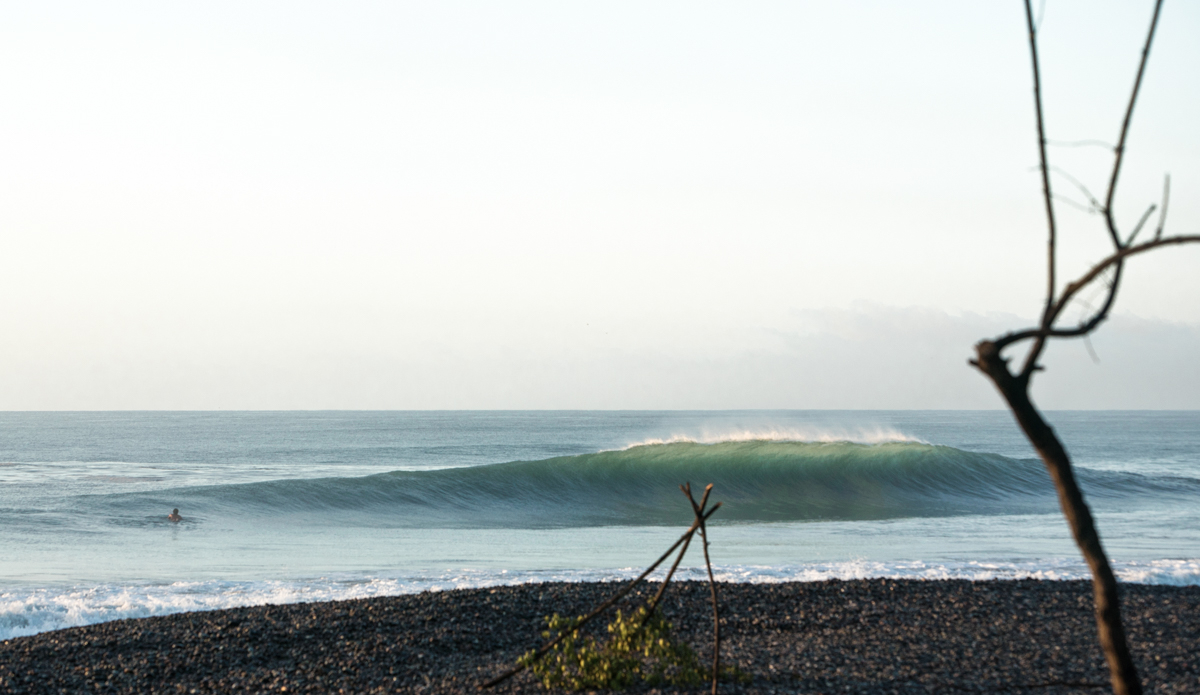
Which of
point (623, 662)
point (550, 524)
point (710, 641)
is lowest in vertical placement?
point (550, 524)

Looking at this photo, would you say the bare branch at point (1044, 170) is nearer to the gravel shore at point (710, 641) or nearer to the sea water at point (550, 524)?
the gravel shore at point (710, 641)

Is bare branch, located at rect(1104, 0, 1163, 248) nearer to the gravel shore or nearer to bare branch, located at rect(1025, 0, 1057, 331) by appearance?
bare branch, located at rect(1025, 0, 1057, 331)

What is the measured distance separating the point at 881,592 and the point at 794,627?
1473 millimetres

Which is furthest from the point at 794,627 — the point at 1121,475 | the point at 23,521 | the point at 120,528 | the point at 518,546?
the point at 1121,475

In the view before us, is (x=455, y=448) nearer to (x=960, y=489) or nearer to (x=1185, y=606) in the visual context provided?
(x=960, y=489)

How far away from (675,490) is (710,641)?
60.4 feet

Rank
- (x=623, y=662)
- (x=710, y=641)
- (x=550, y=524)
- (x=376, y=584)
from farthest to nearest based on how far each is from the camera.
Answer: (x=550, y=524), (x=376, y=584), (x=710, y=641), (x=623, y=662)

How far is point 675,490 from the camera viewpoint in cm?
2500

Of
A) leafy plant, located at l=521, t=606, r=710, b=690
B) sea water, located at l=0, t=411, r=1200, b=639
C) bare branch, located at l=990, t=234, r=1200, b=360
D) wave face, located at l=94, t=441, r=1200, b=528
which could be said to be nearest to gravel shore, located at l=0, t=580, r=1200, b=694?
leafy plant, located at l=521, t=606, r=710, b=690

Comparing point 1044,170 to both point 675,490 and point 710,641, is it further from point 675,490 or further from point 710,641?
point 675,490

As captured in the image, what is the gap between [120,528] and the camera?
1579 cm

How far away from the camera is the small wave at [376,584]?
8.49 m

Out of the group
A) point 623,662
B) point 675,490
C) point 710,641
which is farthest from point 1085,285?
point 675,490

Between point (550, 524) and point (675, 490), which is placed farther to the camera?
point (675, 490)
